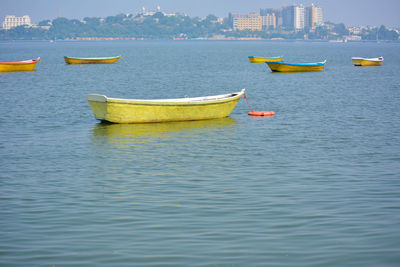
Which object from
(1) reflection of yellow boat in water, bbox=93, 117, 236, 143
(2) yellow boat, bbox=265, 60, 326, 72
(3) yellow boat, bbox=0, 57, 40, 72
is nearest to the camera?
(1) reflection of yellow boat in water, bbox=93, 117, 236, 143

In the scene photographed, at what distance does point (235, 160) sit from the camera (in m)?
19.9

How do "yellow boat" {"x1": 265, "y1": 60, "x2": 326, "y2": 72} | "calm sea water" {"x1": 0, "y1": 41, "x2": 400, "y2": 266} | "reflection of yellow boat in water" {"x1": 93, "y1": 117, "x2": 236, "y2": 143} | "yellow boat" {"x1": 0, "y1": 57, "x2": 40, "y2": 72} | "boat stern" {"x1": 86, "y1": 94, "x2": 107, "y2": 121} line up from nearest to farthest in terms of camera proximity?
"calm sea water" {"x1": 0, "y1": 41, "x2": 400, "y2": 266} < "reflection of yellow boat in water" {"x1": 93, "y1": 117, "x2": 236, "y2": 143} < "boat stern" {"x1": 86, "y1": 94, "x2": 107, "y2": 121} < "yellow boat" {"x1": 265, "y1": 60, "x2": 326, "y2": 72} < "yellow boat" {"x1": 0, "y1": 57, "x2": 40, "y2": 72}

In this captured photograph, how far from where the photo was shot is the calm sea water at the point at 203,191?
443 inches

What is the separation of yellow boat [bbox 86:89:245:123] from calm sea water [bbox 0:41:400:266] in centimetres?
44

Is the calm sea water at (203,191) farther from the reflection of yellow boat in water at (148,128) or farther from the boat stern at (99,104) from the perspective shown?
the boat stern at (99,104)

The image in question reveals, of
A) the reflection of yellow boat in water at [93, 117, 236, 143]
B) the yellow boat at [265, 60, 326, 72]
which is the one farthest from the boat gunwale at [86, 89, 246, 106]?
the yellow boat at [265, 60, 326, 72]

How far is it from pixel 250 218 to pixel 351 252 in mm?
2790

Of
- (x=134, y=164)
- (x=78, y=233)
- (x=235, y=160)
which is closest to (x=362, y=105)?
(x=235, y=160)

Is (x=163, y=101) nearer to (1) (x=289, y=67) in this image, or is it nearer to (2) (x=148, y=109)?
(2) (x=148, y=109)

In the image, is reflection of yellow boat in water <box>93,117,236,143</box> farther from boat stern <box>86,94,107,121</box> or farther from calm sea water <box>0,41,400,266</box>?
boat stern <box>86,94,107,121</box>

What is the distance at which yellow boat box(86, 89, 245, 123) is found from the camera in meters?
26.7

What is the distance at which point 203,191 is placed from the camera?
15633 mm

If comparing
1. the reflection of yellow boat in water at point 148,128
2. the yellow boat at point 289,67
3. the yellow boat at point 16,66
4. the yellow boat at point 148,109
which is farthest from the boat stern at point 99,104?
the yellow boat at point 16,66

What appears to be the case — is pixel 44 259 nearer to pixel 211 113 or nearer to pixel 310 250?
pixel 310 250
